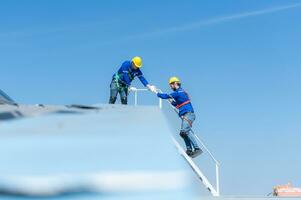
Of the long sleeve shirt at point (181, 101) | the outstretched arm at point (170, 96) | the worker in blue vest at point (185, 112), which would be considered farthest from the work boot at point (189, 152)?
the outstretched arm at point (170, 96)

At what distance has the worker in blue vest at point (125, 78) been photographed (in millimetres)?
11898

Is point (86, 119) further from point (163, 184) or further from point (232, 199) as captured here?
point (232, 199)

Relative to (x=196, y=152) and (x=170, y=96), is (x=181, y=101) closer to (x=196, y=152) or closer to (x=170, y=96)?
(x=170, y=96)

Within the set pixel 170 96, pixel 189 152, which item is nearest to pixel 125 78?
pixel 170 96

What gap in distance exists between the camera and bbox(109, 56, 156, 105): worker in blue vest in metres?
11.9

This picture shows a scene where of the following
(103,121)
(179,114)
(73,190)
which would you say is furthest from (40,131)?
(179,114)

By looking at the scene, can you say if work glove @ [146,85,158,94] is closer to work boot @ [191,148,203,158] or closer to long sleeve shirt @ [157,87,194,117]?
long sleeve shirt @ [157,87,194,117]

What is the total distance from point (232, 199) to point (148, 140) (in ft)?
13.9

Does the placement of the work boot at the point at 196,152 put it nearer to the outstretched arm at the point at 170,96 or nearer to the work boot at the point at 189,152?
the work boot at the point at 189,152

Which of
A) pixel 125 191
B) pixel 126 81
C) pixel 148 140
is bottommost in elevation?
pixel 125 191

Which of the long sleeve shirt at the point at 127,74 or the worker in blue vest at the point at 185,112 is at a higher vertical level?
the long sleeve shirt at the point at 127,74

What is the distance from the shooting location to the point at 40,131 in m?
0.91

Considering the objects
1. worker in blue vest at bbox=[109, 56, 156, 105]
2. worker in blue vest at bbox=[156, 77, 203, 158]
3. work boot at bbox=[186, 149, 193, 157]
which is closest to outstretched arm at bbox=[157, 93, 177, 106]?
worker in blue vest at bbox=[156, 77, 203, 158]

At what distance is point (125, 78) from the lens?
39.3ft
